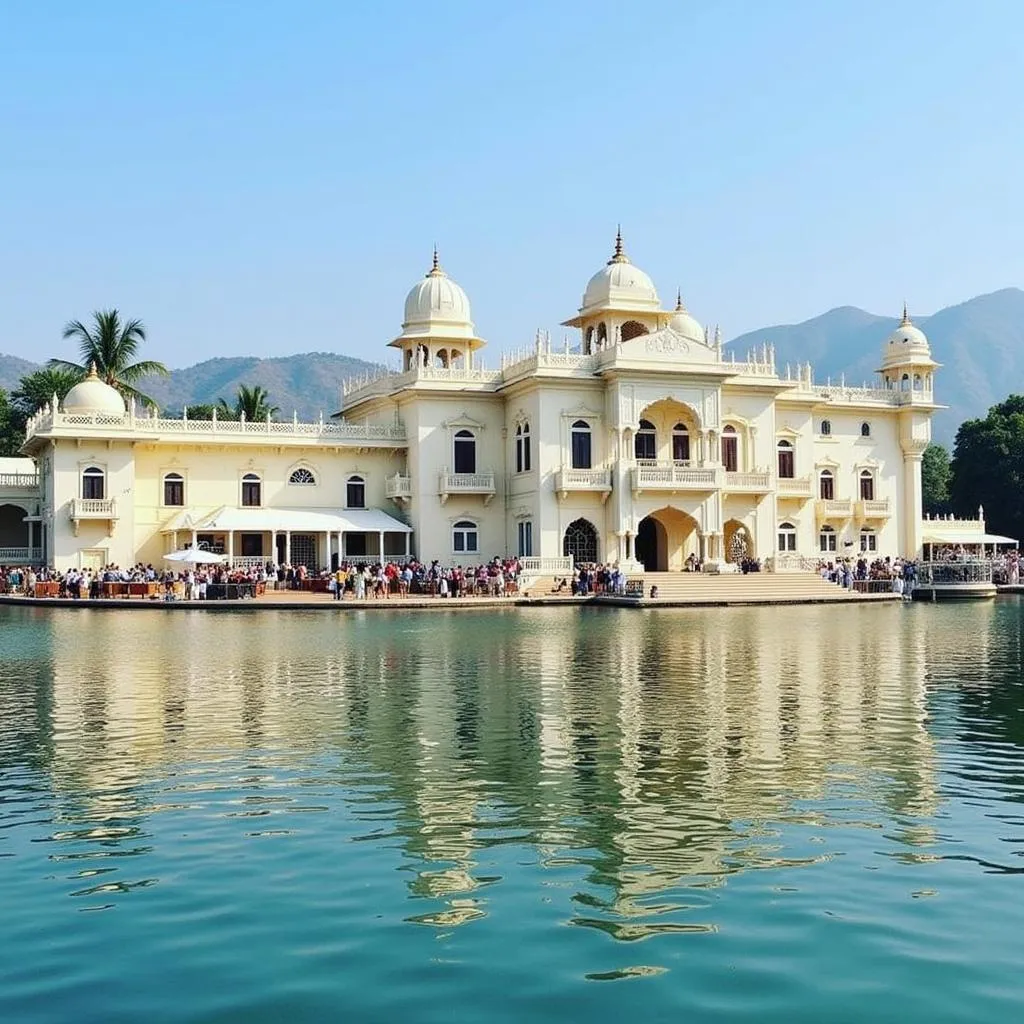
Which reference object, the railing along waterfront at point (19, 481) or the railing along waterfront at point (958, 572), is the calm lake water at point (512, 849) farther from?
the railing along waterfront at point (19, 481)

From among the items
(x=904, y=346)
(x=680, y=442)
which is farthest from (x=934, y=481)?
(x=680, y=442)

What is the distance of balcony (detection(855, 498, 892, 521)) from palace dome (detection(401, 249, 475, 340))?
51.9 ft

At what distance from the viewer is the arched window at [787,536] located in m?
47.8

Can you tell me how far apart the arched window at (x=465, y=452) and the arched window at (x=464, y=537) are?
1708 mm

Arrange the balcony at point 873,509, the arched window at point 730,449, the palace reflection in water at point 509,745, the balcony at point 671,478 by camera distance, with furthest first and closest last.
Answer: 1. the balcony at point 873,509
2. the arched window at point 730,449
3. the balcony at point 671,478
4. the palace reflection in water at point 509,745

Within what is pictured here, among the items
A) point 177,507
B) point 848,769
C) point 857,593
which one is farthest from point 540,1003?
point 177,507

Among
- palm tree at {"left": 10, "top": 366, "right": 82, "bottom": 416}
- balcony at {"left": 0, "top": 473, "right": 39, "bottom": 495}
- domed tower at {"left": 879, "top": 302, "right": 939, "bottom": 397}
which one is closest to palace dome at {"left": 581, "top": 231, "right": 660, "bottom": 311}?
domed tower at {"left": 879, "top": 302, "right": 939, "bottom": 397}

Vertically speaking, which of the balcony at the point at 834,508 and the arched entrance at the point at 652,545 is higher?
the balcony at the point at 834,508

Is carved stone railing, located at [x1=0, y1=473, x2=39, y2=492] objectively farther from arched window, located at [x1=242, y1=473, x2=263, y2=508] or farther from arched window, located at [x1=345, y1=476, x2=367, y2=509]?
arched window, located at [x1=345, y1=476, x2=367, y2=509]

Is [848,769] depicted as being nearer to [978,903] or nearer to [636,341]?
[978,903]

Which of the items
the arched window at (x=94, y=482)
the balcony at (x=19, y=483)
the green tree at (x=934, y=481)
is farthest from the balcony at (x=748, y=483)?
the green tree at (x=934, y=481)

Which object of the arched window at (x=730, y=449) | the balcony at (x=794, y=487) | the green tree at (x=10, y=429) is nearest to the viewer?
the arched window at (x=730, y=449)

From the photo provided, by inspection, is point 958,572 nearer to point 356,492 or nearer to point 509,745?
point 356,492

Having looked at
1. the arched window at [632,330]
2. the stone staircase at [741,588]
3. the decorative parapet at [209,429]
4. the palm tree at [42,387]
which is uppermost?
the palm tree at [42,387]
